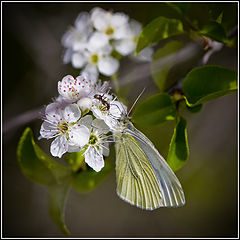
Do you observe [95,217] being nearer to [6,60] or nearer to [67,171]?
[67,171]

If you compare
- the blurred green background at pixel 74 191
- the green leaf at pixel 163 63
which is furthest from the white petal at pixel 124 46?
the blurred green background at pixel 74 191

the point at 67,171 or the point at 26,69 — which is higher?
the point at 26,69

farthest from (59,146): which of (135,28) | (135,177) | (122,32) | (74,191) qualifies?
(74,191)

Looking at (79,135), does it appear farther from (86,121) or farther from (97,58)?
(97,58)

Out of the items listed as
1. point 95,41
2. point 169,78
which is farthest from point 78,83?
point 169,78

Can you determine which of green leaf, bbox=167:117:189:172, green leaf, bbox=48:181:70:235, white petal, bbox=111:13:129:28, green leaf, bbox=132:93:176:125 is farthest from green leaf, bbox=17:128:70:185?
white petal, bbox=111:13:129:28

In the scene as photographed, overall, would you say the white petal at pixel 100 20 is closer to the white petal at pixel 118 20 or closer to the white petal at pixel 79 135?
the white petal at pixel 118 20
